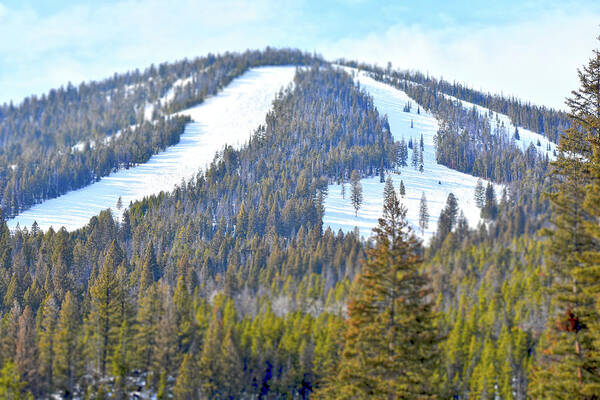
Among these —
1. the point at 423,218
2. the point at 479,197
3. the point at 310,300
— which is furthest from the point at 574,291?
the point at 479,197

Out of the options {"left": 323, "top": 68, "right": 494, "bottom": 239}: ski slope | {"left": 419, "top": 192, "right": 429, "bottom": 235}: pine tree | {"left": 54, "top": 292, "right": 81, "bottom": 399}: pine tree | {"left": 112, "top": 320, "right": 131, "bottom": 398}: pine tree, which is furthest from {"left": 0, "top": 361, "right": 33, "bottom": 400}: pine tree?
{"left": 419, "top": 192, "right": 429, "bottom": 235}: pine tree

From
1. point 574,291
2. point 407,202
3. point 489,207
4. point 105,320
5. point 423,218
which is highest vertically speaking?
point 574,291

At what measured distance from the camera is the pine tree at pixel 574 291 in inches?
773

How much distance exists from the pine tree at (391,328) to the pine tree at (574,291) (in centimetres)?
495

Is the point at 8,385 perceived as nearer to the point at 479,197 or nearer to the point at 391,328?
the point at 391,328

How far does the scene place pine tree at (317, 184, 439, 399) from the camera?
2112cm

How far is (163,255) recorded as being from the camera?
127 metres

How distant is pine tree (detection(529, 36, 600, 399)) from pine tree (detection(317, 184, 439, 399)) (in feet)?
16.2

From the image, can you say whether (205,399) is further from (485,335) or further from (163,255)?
(163,255)

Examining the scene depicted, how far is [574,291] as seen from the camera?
2083cm

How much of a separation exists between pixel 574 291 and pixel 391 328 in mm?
7887

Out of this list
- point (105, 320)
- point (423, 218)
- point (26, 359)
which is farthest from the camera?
point (423, 218)

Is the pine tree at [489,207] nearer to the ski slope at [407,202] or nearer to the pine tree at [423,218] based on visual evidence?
the ski slope at [407,202]

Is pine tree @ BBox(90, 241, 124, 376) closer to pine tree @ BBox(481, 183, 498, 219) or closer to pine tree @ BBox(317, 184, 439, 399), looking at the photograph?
pine tree @ BBox(317, 184, 439, 399)
